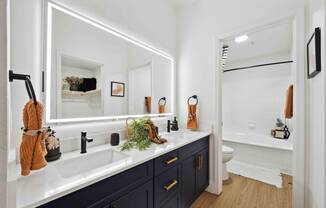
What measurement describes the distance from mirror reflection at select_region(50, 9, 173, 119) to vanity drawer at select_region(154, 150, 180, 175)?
0.71 metres

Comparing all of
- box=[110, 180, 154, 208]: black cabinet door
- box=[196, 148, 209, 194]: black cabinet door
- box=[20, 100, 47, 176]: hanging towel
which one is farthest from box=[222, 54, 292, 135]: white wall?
box=[20, 100, 47, 176]: hanging towel

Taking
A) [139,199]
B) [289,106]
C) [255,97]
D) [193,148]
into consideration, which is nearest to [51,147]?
[139,199]

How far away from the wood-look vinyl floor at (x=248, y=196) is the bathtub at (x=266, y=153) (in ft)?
1.27

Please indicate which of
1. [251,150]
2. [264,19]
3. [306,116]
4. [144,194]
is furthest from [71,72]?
[251,150]

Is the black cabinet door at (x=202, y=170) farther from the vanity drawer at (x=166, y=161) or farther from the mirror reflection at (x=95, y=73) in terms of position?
the mirror reflection at (x=95, y=73)

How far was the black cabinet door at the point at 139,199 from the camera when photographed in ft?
2.97

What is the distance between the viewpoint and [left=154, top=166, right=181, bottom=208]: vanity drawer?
1187 mm

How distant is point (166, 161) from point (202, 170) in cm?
86

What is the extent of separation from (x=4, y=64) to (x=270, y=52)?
4322 mm

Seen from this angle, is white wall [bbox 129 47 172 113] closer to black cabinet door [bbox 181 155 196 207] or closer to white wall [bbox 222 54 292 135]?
black cabinet door [bbox 181 155 196 207]

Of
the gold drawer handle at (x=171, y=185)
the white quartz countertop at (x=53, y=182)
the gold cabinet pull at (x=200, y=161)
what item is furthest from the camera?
the gold cabinet pull at (x=200, y=161)

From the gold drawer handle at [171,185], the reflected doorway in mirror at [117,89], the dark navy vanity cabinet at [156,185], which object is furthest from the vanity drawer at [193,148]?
the reflected doorway in mirror at [117,89]

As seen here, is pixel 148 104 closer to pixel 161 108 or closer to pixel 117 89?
pixel 161 108

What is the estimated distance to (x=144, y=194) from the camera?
107 centimetres
